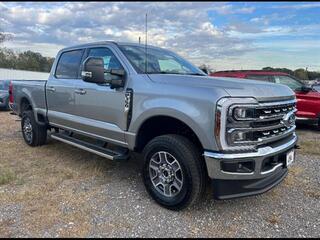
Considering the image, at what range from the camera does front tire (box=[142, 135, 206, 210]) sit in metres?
3.71

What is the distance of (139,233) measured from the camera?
3.47 metres

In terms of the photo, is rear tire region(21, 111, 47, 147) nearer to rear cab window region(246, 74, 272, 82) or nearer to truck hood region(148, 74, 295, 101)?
truck hood region(148, 74, 295, 101)

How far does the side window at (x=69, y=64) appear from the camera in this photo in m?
5.73

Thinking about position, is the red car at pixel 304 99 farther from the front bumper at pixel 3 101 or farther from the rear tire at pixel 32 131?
the front bumper at pixel 3 101

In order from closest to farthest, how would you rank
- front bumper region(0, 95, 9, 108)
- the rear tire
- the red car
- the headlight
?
the headlight < the rear tire < the red car < front bumper region(0, 95, 9, 108)

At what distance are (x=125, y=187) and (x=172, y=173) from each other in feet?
3.54

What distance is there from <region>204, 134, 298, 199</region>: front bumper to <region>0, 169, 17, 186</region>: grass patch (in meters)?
3.09

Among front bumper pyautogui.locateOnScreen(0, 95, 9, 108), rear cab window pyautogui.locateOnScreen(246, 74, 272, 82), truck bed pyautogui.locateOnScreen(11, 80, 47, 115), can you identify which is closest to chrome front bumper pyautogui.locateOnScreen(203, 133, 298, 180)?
truck bed pyautogui.locateOnScreen(11, 80, 47, 115)

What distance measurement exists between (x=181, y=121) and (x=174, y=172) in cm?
62

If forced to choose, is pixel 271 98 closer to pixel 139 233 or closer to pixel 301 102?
pixel 139 233

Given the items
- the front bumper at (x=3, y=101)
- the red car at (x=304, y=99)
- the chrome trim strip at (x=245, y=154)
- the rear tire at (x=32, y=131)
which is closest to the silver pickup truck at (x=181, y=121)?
the chrome trim strip at (x=245, y=154)

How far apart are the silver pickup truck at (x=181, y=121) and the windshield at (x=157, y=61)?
0.02 meters

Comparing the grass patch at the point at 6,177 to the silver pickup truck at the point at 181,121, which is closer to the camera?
the silver pickup truck at the point at 181,121

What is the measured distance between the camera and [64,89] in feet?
18.9
